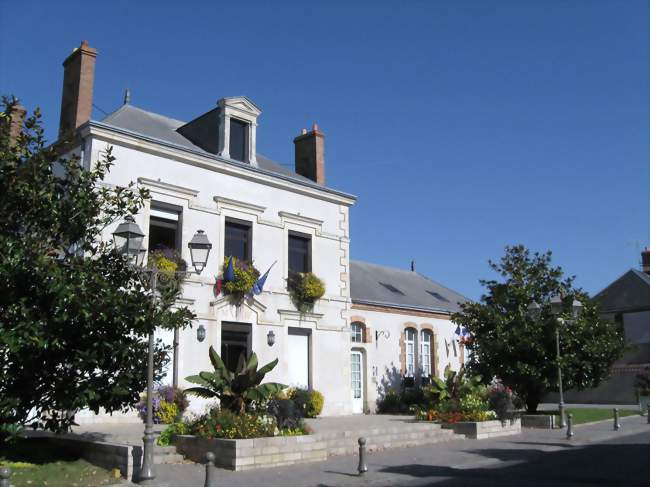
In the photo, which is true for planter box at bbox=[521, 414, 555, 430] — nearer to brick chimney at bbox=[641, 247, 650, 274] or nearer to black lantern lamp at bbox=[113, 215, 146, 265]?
black lantern lamp at bbox=[113, 215, 146, 265]

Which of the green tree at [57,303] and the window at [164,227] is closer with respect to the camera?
A: the green tree at [57,303]

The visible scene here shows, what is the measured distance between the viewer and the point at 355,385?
69.5 ft

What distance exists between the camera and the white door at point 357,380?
21.0m

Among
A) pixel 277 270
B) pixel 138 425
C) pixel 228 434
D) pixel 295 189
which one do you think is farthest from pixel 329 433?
pixel 295 189

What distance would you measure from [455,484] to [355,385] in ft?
39.6

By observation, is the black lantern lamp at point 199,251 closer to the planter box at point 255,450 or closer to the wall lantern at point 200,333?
the planter box at point 255,450

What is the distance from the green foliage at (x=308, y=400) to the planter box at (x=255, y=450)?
5.27m

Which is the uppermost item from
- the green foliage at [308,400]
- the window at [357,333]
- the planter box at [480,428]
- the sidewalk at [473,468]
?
the window at [357,333]

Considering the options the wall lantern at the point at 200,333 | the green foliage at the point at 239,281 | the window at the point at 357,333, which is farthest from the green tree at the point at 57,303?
the window at the point at 357,333

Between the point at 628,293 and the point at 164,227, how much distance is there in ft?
86.7

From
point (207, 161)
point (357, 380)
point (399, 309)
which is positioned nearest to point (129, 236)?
point (207, 161)

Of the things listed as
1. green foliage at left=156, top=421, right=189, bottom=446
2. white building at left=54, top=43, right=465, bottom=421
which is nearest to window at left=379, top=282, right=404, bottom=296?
white building at left=54, top=43, right=465, bottom=421

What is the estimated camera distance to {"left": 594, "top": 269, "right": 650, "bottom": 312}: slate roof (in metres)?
32.4

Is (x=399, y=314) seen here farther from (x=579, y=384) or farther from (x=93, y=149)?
(x=93, y=149)
